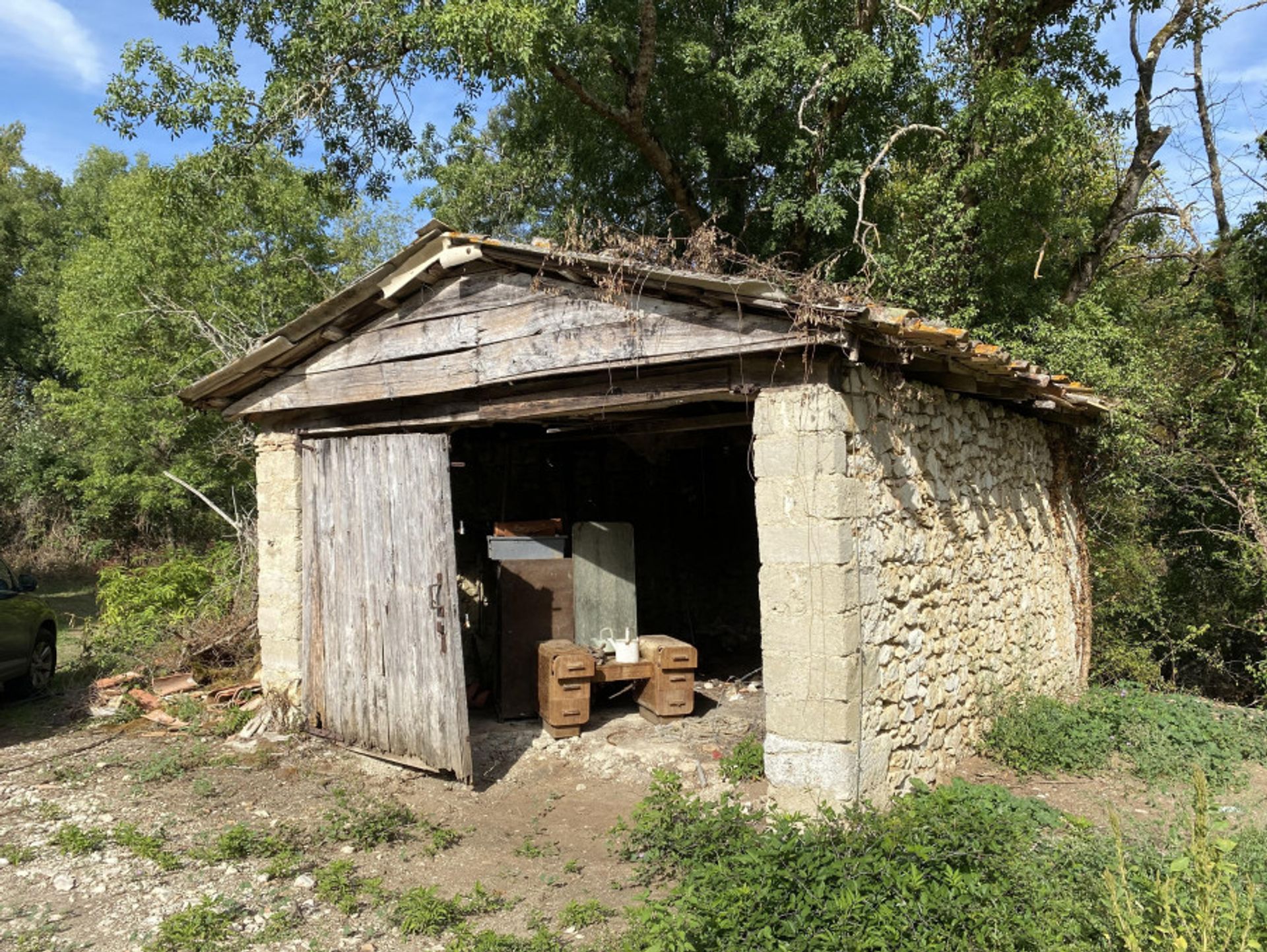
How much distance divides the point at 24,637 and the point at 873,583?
774 cm

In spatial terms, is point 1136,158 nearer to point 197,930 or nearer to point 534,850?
point 534,850

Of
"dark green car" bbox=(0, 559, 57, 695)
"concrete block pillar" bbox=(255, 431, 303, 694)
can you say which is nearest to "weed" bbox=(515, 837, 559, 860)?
"concrete block pillar" bbox=(255, 431, 303, 694)

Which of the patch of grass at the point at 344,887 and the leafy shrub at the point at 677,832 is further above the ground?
the leafy shrub at the point at 677,832

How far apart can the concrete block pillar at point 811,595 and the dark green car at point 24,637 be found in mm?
6904

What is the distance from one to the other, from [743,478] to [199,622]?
6.01 meters

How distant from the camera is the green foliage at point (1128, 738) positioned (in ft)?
19.1

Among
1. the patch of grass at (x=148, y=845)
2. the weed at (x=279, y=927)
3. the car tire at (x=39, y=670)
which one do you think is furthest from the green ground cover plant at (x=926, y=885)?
the car tire at (x=39, y=670)

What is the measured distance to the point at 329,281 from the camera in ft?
54.6

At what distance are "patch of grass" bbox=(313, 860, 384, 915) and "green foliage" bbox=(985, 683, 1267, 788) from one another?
4.15 metres

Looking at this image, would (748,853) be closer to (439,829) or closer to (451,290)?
(439,829)

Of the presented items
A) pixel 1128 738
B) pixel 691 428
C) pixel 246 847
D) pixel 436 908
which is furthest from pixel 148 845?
pixel 1128 738

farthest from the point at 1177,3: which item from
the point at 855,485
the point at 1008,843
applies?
the point at 1008,843

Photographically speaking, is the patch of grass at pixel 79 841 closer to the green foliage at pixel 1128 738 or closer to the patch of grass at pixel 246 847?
the patch of grass at pixel 246 847

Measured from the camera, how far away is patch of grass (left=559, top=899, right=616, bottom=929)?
156 inches
